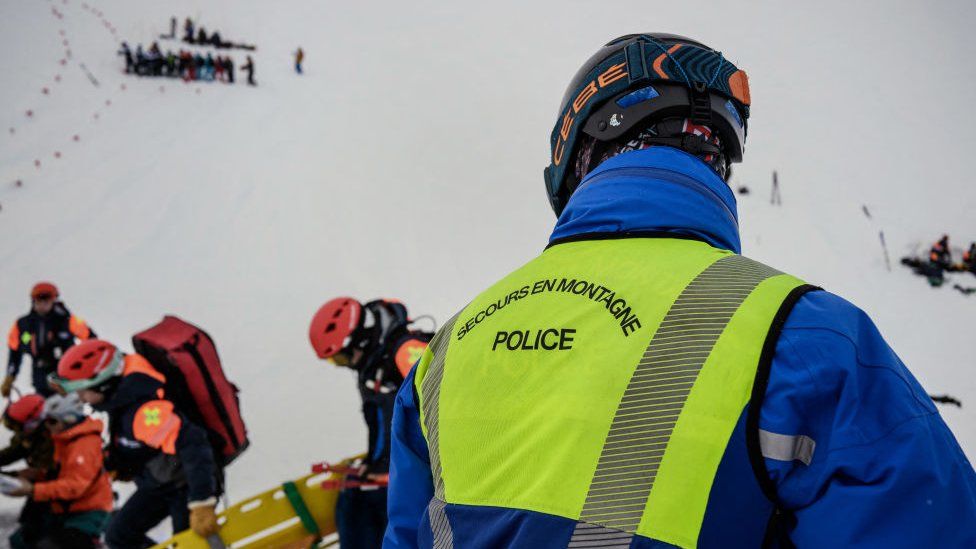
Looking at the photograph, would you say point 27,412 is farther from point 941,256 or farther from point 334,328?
point 941,256

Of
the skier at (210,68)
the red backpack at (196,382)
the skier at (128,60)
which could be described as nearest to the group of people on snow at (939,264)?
the red backpack at (196,382)

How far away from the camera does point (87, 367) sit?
12.1ft

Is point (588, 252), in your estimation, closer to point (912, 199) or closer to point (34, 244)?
point (34, 244)

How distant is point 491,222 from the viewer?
38.1 feet

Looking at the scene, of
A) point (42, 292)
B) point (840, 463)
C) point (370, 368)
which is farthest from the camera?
point (42, 292)

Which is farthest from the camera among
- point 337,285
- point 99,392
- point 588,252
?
point 337,285

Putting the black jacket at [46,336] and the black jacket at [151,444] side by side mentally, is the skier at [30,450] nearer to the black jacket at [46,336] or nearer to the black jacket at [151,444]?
the black jacket at [151,444]

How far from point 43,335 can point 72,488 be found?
2734 mm

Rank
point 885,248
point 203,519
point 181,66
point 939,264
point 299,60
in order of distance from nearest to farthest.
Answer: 1. point 203,519
2. point 939,264
3. point 885,248
4. point 181,66
5. point 299,60

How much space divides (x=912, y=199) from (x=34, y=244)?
17718 millimetres

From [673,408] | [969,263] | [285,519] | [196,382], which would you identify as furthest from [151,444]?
[969,263]

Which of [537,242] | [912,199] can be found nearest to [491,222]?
[537,242]

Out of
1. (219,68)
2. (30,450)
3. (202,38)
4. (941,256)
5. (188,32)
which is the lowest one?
(30,450)

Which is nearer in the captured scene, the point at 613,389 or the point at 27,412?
the point at 613,389
